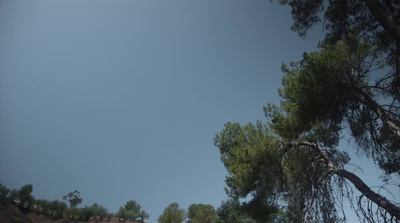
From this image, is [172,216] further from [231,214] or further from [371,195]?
[371,195]

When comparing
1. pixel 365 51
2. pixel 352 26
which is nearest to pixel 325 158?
pixel 365 51

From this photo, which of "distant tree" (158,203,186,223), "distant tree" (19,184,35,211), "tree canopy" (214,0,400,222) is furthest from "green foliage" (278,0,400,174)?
"distant tree" (19,184,35,211)

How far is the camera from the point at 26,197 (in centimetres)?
4294

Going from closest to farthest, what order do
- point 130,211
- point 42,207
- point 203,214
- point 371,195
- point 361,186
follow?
point 371,195, point 361,186, point 203,214, point 42,207, point 130,211

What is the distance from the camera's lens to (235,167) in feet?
26.2

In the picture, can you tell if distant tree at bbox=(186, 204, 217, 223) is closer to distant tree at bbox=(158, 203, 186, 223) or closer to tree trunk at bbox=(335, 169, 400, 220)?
distant tree at bbox=(158, 203, 186, 223)

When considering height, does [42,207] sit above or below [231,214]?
below

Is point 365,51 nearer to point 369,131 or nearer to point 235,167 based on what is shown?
point 369,131

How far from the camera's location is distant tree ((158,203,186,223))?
3816 cm

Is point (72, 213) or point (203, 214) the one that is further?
point (72, 213)

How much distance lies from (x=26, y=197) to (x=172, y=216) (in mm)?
29735

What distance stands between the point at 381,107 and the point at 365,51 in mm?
1975

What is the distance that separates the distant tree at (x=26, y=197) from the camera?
4259cm

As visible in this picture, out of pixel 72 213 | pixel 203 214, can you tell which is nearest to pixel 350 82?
pixel 203 214
